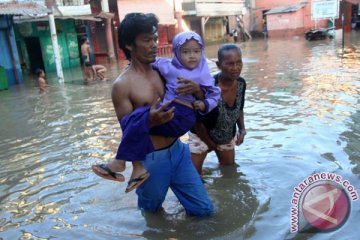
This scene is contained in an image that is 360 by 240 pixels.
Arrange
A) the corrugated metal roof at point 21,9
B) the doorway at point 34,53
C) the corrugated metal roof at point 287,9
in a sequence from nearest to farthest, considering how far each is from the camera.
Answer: the corrugated metal roof at point 21,9
the doorway at point 34,53
the corrugated metal roof at point 287,9

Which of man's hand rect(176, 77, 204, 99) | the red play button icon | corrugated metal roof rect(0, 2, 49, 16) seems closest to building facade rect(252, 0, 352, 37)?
corrugated metal roof rect(0, 2, 49, 16)

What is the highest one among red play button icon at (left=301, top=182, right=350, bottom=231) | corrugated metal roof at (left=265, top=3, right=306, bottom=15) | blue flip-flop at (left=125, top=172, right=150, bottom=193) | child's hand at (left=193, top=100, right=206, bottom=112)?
corrugated metal roof at (left=265, top=3, right=306, bottom=15)

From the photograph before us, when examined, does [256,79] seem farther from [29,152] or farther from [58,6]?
[58,6]

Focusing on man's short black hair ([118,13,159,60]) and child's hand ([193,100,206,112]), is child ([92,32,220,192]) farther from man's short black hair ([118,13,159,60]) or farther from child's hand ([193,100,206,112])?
man's short black hair ([118,13,159,60])

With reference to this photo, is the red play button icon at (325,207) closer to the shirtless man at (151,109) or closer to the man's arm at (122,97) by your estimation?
the shirtless man at (151,109)

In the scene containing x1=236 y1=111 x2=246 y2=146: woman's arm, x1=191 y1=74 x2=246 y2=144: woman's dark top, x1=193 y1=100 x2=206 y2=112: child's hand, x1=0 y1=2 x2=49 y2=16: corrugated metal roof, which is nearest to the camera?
x1=193 y1=100 x2=206 y2=112: child's hand

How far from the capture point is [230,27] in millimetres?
40750

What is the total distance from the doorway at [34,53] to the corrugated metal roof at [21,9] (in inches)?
281

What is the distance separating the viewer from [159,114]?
109 inches

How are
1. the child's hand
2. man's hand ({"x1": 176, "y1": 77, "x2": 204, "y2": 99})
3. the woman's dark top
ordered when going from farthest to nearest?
1. the woman's dark top
2. the child's hand
3. man's hand ({"x1": 176, "y1": 77, "x2": 204, "y2": 99})

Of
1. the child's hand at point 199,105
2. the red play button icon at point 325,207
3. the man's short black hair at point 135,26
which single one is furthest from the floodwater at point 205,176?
the man's short black hair at point 135,26

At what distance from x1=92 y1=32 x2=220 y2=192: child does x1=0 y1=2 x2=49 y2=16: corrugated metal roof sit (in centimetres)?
1221

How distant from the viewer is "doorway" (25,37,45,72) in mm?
21567

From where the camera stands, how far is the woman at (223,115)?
4.09 m
